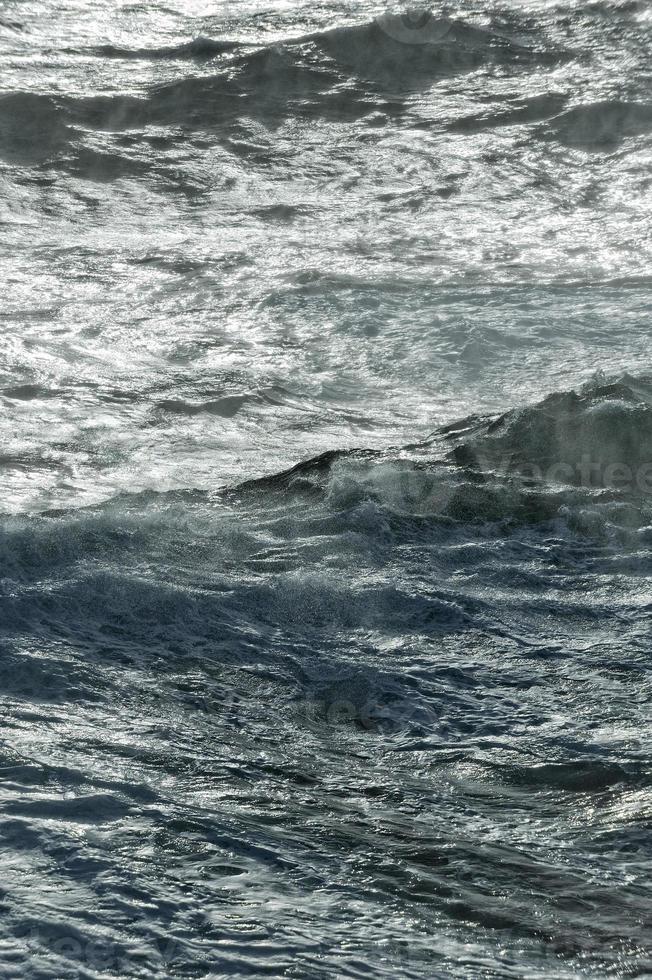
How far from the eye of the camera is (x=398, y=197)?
9.81 meters

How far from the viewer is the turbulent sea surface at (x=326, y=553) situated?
95.7 inches

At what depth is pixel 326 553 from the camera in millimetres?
4223

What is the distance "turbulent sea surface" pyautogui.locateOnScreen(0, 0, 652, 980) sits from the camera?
7.98ft

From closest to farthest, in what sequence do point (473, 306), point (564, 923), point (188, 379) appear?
point (564, 923) < point (188, 379) < point (473, 306)

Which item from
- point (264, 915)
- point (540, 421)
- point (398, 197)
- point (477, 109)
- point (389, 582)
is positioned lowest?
point (264, 915)

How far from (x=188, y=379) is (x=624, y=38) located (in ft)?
29.8

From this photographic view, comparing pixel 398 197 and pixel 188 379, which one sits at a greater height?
pixel 398 197

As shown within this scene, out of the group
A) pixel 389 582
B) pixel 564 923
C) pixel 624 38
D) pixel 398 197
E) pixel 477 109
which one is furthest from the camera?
pixel 624 38

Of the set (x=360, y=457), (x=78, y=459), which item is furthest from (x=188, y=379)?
(x=360, y=457)

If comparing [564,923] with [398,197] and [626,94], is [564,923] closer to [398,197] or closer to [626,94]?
[398,197]
